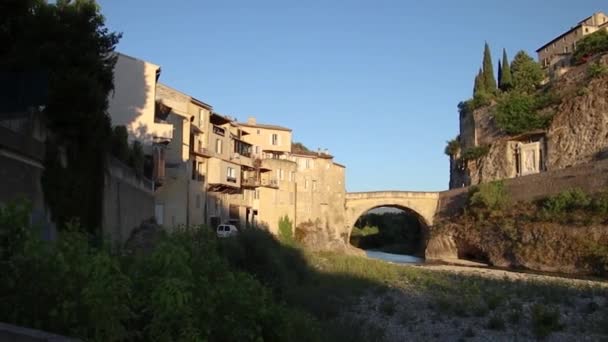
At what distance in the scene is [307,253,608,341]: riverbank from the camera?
16.1 m

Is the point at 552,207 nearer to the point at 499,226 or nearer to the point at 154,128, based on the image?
the point at 499,226

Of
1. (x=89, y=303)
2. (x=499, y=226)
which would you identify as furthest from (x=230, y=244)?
(x=499, y=226)

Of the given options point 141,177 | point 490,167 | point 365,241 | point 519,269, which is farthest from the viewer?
point 365,241

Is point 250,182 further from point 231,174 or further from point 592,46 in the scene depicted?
point 592,46

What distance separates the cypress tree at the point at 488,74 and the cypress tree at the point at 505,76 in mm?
1445

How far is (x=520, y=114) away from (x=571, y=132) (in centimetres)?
687

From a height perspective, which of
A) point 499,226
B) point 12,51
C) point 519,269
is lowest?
point 519,269

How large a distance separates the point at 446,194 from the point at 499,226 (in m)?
15.3

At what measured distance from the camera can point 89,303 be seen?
4.75 meters

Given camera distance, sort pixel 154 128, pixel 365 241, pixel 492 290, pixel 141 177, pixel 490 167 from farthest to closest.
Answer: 1. pixel 365 241
2. pixel 490 167
3. pixel 154 128
4. pixel 141 177
5. pixel 492 290

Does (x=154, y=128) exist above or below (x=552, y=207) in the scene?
above

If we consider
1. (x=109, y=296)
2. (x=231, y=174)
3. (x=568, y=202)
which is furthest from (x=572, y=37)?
(x=109, y=296)

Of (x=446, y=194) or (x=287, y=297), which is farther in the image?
(x=446, y=194)

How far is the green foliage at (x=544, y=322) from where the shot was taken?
52.2ft
